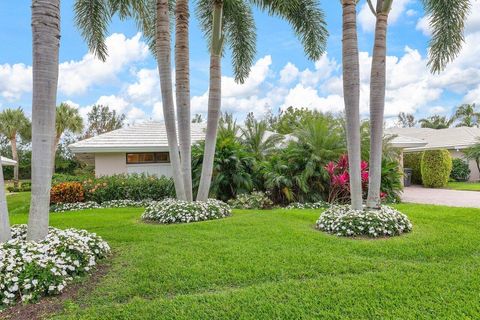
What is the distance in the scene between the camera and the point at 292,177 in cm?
1195

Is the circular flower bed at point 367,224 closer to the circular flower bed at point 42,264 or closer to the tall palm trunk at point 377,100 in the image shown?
the tall palm trunk at point 377,100

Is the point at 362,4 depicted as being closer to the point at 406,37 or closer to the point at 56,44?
the point at 406,37

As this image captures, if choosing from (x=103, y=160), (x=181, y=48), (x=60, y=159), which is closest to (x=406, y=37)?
(x=181, y=48)

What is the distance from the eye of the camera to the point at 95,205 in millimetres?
12375

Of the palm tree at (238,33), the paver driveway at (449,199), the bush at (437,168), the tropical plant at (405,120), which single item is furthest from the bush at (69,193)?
the tropical plant at (405,120)

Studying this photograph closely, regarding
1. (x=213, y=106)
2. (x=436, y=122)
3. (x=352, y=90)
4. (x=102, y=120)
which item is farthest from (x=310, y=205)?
(x=436, y=122)

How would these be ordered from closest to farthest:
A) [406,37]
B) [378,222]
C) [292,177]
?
[378,222] → [406,37] → [292,177]

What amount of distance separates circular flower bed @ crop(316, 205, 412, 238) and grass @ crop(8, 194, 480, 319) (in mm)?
269

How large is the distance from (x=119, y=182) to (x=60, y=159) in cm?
2513

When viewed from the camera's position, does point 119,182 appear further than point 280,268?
Yes

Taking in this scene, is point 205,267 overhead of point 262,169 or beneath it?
beneath

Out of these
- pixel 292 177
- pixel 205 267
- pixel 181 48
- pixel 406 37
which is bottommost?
pixel 205 267

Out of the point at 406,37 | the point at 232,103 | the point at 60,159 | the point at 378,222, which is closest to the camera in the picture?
the point at 378,222

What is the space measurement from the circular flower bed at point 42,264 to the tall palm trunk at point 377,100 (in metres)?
5.24
